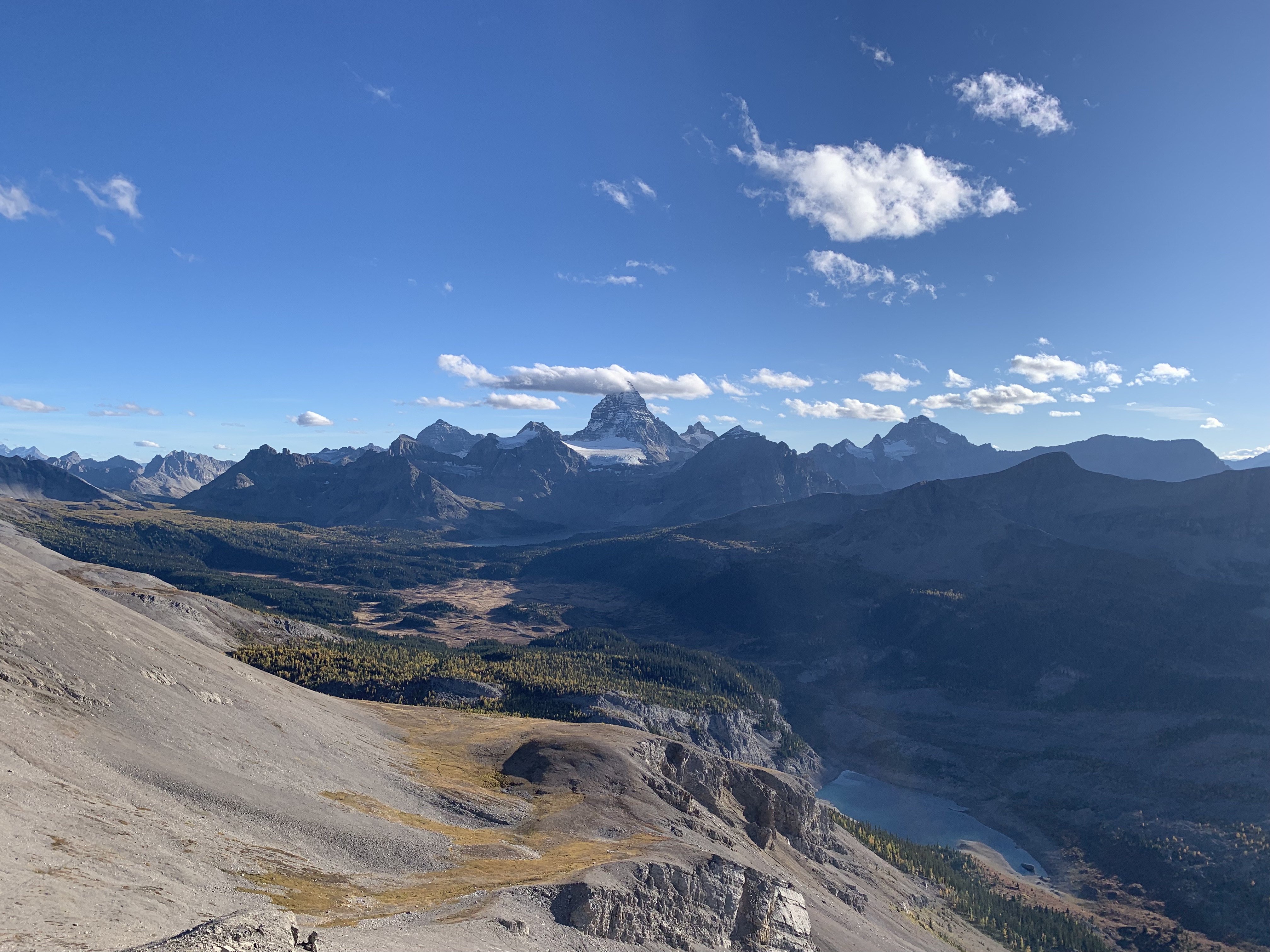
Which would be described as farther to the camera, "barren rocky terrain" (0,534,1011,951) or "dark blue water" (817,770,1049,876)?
"dark blue water" (817,770,1049,876)

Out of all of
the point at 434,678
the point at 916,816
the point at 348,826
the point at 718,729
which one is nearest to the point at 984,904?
the point at 916,816

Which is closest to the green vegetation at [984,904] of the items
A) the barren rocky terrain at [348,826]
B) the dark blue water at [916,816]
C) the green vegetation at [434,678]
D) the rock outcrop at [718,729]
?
the barren rocky terrain at [348,826]

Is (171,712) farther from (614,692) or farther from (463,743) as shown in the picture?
(614,692)

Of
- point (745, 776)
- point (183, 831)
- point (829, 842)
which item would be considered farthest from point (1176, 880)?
point (183, 831)

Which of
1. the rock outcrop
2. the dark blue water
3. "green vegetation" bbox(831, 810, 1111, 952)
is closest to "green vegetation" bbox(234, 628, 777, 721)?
the rock outcrop

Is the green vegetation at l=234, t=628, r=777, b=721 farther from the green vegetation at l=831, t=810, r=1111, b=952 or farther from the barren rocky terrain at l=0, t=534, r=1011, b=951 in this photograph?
the green vegetation at l=831, t=810, r=1111, b=952
